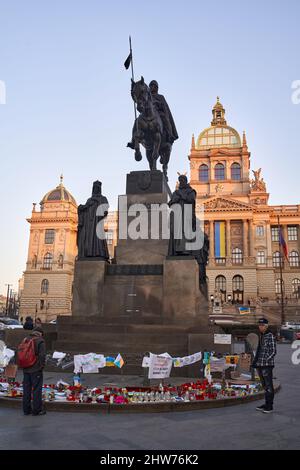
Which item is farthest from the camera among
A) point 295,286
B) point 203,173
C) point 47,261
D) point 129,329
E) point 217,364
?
point 203,173

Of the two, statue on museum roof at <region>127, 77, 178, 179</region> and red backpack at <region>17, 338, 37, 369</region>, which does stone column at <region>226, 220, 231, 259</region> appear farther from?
red backpack at <region>17, 338, 37, 369</region>

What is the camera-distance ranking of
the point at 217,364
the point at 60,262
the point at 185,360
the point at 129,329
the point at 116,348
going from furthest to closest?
the point at 60,262, the point at 129,329, the point at 116,348, the point at 217,364, the point at 185,360

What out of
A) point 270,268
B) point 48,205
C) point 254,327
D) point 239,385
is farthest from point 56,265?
point 239,385

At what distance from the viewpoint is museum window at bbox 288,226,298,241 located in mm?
76219

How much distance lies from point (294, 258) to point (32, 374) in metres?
74.3

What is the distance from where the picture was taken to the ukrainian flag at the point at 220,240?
7431 cm

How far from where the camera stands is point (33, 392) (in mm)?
6352

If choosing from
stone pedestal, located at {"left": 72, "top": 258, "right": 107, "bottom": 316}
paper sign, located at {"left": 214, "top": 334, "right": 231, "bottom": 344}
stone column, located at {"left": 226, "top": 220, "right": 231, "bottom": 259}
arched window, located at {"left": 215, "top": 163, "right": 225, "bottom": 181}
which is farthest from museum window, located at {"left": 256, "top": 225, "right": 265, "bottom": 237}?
paper sign, located at {"left": 214, "top": 334, "right": 231, "bottom": 344}

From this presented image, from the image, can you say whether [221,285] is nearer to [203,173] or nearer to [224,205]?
[224,205]

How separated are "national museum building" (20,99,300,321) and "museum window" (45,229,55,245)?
0.20 m

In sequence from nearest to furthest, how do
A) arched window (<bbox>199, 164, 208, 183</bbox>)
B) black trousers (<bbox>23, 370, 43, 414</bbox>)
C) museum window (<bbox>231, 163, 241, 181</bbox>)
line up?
black trousers (<bbox>23, 370, 43, 414</bbox>) < museum window (<bbox>231, 163, 241, 181</bbox>) < arched window (<bbox>199, 164, 208, 183</bbox>)

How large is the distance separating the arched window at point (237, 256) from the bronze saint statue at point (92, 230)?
62928 mm

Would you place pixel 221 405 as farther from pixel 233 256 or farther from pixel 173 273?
pixel 233 256

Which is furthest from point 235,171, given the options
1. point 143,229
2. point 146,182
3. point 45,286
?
point 143,229
